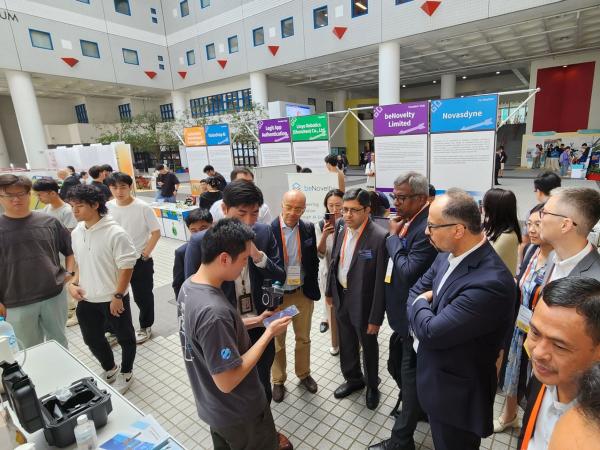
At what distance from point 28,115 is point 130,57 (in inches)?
266

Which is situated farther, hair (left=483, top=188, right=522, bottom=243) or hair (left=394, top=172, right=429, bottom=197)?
hair (left=483, top=188, right=522, bottom=243)

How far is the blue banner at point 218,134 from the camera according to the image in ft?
25.6

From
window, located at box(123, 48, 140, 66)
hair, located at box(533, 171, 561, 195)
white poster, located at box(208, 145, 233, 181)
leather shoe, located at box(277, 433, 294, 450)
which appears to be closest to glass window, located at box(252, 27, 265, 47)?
window, located at box(123, 48, 140, 66)

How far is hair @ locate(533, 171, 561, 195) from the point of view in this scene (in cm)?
328

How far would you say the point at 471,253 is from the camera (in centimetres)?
146

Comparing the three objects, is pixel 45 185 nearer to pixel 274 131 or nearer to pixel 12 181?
pixel 12 181

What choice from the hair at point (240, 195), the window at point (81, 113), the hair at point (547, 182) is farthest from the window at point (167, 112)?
the hair at point (547, 182)

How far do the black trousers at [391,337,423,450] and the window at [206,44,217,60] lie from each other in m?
20.9

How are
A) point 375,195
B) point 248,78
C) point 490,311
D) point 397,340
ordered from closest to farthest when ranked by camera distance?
point 490,311, point 397,340, point 375,195, point 248,78

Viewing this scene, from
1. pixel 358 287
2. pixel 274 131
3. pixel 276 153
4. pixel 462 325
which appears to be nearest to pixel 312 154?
pixel 276 153

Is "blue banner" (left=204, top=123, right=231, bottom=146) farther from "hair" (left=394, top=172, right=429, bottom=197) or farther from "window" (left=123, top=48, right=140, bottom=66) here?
"window" (left=123, top=48, right=140, bottom=66)

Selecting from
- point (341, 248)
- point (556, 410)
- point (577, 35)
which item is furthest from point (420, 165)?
point (577, 35)

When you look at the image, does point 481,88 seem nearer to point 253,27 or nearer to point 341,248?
point 253,27

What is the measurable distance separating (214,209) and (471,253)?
277 centimetres
